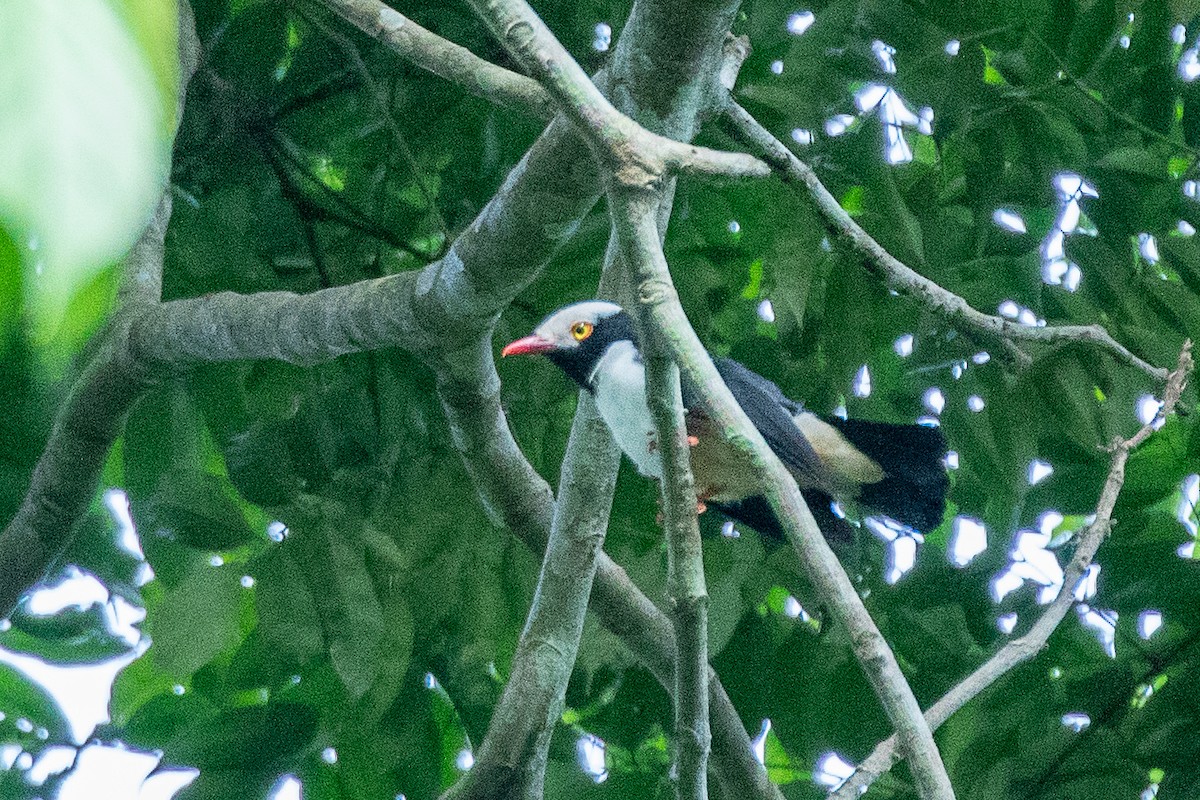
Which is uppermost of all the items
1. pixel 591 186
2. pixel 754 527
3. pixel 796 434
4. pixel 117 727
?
pixel 591 186

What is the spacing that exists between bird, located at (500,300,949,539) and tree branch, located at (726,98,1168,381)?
2.09 feet

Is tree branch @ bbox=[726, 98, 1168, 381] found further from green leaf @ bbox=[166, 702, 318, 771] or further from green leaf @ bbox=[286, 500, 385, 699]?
green leaf @ bbox=[166, 702, 318, 771]

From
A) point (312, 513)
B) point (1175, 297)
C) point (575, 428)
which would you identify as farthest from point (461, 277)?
point (1175, 297)

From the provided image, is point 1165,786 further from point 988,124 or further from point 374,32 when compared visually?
point 374,32

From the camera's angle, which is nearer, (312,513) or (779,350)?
(312,513)

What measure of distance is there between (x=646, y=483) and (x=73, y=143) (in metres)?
3.08

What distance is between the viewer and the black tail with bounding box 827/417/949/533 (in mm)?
3424

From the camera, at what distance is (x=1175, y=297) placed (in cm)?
303

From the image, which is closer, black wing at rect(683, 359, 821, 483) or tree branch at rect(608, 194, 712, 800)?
tree branch at rect(608, 194, 712, 800)

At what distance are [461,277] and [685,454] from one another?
1.35 metres

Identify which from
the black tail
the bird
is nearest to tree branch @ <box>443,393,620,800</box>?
the bird

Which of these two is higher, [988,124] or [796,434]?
[988,124]

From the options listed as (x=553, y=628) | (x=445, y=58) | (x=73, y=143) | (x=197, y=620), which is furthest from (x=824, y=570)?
(x=197, y=620)

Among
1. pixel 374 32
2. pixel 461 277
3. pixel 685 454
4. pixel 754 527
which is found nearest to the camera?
pixel 685 454
